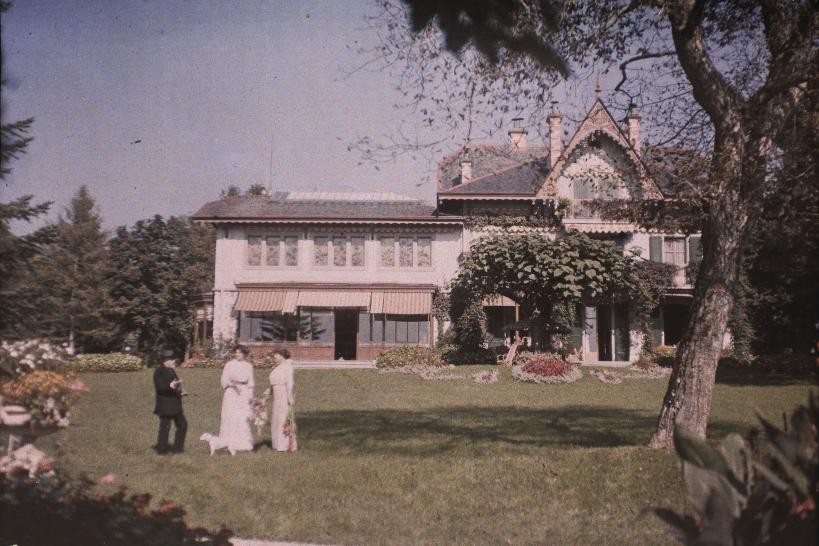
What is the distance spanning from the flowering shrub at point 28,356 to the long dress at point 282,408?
5.58 m

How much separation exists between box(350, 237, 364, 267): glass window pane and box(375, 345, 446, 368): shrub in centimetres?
485

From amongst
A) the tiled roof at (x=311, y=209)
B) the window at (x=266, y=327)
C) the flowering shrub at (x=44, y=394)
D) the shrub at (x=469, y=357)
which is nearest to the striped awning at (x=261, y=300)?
the window at (x=266, y=327)

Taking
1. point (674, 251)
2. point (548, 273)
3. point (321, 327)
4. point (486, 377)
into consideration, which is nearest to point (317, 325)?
point (321, 327)

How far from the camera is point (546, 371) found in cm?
1648

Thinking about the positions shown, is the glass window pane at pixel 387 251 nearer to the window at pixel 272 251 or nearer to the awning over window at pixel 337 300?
the awning over window at pixel 337 300

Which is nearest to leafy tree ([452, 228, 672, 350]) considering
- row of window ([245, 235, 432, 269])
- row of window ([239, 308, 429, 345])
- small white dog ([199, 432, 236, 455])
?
row of window ([239, 308, 429, 345])

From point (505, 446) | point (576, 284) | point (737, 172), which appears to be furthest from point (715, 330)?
point (576, 284)

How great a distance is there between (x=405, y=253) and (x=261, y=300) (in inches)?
267

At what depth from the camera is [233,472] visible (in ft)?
22.1

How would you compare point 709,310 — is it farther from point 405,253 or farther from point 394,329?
point 405,253

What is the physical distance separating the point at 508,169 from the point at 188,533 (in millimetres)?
24173

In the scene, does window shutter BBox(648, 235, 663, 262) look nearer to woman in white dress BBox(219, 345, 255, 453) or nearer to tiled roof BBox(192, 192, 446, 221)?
tiled roof BBox(192, 192, 446, 221)

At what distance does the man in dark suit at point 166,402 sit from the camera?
6707mm

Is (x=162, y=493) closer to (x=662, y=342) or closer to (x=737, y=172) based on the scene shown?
(x=737, y=172)
